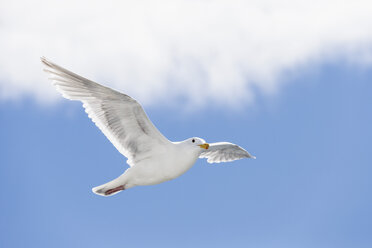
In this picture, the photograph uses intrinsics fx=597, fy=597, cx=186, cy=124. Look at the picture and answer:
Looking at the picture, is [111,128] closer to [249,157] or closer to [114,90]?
[114,90]

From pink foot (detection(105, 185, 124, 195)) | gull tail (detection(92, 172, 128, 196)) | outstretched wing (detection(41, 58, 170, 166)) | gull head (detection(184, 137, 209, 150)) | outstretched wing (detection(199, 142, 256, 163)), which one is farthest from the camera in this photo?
outstretched wing (detection(199, 142, 256, 163))

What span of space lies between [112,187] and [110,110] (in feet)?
5.41

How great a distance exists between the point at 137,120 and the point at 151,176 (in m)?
1.15

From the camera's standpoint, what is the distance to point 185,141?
1210cm

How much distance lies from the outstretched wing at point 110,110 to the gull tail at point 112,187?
0.56m

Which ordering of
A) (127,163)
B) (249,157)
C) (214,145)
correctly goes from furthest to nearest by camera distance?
(249,157) < (214,145) < (127,163)

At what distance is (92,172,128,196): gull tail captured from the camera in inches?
480

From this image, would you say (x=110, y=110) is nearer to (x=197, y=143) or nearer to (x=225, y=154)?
(x=197, y=143)

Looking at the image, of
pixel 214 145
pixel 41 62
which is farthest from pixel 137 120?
pixel 214 145

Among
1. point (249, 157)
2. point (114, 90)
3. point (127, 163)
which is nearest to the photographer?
point (114, 90)

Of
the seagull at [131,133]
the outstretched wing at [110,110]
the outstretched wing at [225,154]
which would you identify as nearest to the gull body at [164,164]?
the seagull at [131,133]

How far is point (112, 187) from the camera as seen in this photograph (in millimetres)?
12391

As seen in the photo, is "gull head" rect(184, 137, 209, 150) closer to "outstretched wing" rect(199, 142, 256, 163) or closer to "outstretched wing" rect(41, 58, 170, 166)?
"outstretched wing" rect(41, 58, 170, 166)

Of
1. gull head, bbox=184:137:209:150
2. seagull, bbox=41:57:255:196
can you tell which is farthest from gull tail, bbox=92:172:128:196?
gull head, bbox=184:137:209:150
